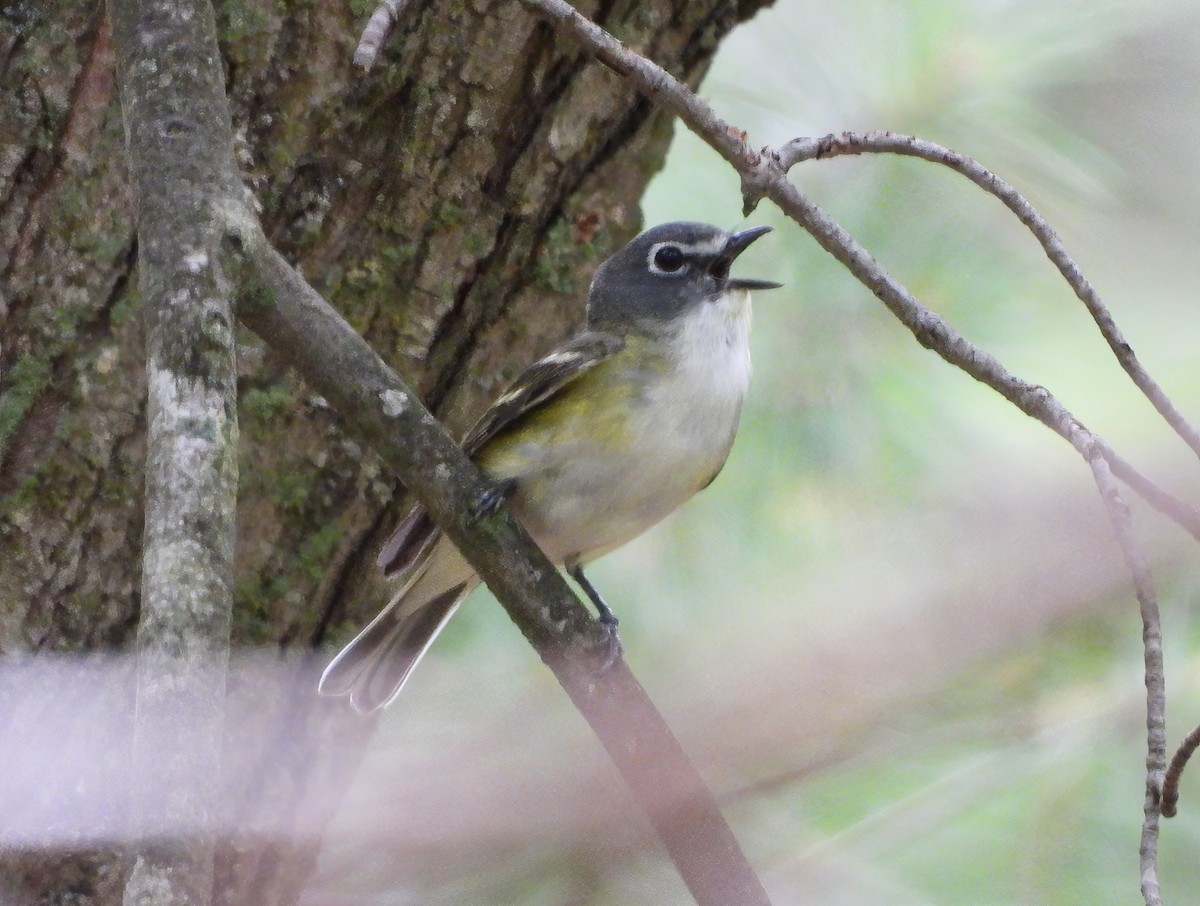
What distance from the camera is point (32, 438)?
2445 mm

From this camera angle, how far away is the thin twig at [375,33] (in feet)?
5.60

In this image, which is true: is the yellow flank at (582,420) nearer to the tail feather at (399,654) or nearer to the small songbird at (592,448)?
the small songbird at (592,448)

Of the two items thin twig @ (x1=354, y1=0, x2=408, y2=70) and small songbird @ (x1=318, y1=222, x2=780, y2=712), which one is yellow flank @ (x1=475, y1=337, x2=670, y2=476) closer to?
small songbird @ (x1=318, y1=222, x2=780, y2=712)

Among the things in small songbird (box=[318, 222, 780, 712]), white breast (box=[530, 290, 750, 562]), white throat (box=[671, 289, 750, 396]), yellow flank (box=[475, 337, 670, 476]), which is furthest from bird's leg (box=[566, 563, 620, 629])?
white throat (box=[671, 289, 750, 396])

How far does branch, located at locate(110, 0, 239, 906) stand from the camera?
1188 millimetres

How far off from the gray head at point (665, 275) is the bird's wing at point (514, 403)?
0.17 metres

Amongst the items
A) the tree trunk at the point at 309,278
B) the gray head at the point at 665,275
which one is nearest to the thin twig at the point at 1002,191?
the tree trunk at the point at 309,278

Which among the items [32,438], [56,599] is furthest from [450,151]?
[56,599]

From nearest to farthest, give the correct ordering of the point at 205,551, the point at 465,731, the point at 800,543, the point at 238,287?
the point at 205,551, the point at 238,287, the point at 465,731, the point at 800,543

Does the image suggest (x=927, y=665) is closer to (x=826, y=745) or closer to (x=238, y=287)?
(x=826, y=745)

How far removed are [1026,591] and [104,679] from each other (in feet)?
4.96

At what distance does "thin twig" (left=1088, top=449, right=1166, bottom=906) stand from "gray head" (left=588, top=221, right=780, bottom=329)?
1.50m

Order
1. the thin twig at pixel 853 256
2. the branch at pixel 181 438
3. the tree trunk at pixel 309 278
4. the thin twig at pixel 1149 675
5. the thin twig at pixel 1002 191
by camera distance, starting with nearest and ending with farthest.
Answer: the branch at pixel 181 438
the thin twig at pixel 1149 675
the thin twig at pixel 853 256
the thin twig at pixel 1002 191
the tree trunk at pixel 309 278

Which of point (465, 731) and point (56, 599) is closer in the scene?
point (56, 599)
